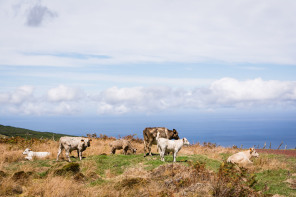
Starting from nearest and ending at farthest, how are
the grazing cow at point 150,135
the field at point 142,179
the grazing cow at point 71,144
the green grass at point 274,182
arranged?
the field at point 142,179, the green grass at point 274,182, the grazing cow at point 71,144, the grazing cow at point 150,135

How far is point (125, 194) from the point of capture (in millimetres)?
11773

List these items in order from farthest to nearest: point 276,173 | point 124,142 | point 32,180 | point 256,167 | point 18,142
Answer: point 18,142 < point 124,142 < point 256,167 < point 276,173 < point 32,180

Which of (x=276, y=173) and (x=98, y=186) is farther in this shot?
(x=276, y=173)

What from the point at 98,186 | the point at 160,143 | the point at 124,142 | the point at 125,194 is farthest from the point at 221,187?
the point at 124,142

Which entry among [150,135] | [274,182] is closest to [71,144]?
[150,135]

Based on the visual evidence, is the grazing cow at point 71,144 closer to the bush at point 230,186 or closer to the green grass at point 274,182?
the bush at point 230,186

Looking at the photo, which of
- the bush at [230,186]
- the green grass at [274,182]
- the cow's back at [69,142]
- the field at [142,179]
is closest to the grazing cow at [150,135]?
the field at [142,179]

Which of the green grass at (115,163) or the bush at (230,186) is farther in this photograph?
the green grass at (115,163)

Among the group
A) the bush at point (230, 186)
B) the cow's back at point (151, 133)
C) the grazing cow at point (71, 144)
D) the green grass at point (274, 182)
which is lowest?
the green grass at point (274, 182)

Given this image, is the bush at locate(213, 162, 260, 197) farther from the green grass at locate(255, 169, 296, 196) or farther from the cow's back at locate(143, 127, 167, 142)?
the cow's back at locate(143, 127, 167, 142)

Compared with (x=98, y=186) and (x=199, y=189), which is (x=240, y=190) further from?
(x=98, y=186)

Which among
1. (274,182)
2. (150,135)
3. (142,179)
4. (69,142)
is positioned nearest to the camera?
(142,179)

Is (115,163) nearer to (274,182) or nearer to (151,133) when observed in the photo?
(151,133)

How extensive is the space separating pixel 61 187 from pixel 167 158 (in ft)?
28.9
